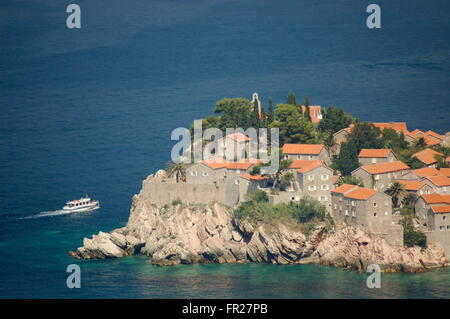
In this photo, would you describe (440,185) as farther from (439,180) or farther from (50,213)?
(50,213)

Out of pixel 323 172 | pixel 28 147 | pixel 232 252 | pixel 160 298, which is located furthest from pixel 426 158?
pixel 28 147

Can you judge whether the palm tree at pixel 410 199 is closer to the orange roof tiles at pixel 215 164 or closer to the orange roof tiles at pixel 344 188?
the orange roof tiles at pixel 344 188

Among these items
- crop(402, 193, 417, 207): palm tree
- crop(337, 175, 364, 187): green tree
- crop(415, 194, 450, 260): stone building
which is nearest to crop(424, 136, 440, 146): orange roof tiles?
crop(337, 175, 364, 187): green tree

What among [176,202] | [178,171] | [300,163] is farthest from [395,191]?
[178,171]

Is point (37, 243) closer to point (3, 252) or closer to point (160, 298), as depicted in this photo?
point (3, 252)

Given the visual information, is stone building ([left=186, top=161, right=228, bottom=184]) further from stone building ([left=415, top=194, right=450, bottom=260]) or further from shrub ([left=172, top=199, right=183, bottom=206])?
stone building ([left=415, top=194, right=450, bottom=260])

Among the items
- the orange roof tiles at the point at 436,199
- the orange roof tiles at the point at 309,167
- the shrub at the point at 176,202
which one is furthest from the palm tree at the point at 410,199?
the shrub at the point at 176,202

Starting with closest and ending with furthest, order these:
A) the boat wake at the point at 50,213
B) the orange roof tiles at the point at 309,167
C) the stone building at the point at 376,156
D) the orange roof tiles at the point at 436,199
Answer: the orange roof tiles at the point at 436,199 → the orange roof tiles at the point at 309,167 → the stone building at the point at 376,156 → the boat wake at the point at 50,213
